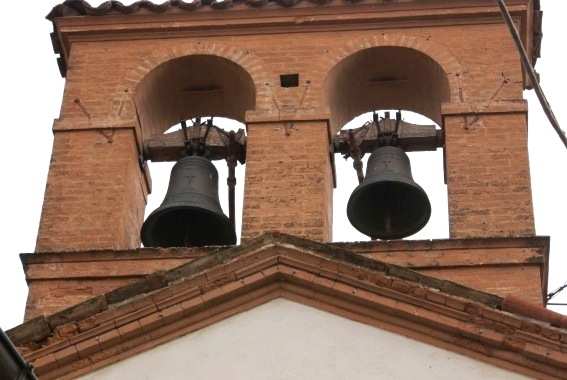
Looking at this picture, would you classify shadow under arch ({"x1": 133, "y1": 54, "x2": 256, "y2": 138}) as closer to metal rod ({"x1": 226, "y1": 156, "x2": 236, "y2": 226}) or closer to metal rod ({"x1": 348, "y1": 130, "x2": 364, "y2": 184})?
metal rod ({"x1": 226, "y1": 156, "x2": 236, "y2": 226})

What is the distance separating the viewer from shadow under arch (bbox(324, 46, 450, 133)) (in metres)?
14.8

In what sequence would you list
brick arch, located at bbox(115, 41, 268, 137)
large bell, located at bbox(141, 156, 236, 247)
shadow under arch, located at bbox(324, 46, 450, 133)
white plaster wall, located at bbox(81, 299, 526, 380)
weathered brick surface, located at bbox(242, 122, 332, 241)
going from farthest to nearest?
shadow under arch, located at bbox(324, 46, 450, 133) < brick arch, located at bbox(115, 41, 268, 137) < large bell, located at bbox(141, 156, 236, 247) < weathered brick surface, located at bbox(242, 122, 332, 241) < white plaster wall, located at bbox(81, 299, 526, 380)

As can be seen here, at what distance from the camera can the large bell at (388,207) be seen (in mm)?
13750

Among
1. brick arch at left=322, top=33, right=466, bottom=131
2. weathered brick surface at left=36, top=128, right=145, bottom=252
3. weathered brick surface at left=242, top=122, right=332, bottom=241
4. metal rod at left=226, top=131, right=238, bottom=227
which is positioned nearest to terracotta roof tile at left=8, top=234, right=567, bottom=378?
weathered brick surface at left=242, top=122, right=332, bottom=241

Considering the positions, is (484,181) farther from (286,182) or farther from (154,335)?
(154,335)

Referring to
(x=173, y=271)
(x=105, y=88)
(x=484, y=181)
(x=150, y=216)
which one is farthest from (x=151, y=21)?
(x=173, y=271)

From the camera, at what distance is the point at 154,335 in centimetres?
995

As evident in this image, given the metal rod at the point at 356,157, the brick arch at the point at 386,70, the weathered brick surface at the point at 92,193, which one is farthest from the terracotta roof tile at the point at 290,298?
the brick arch at the point at 386,70

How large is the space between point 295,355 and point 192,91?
5809 mm

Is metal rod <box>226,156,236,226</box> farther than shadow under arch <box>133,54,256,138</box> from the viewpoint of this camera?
No

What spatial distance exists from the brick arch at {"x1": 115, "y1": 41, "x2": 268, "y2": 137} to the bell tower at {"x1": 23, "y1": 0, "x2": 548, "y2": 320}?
0.01m

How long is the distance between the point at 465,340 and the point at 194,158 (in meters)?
4.73

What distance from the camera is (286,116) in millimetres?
14250

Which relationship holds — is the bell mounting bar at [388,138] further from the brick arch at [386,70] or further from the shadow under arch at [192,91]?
the shadow under arch at [192,91]
